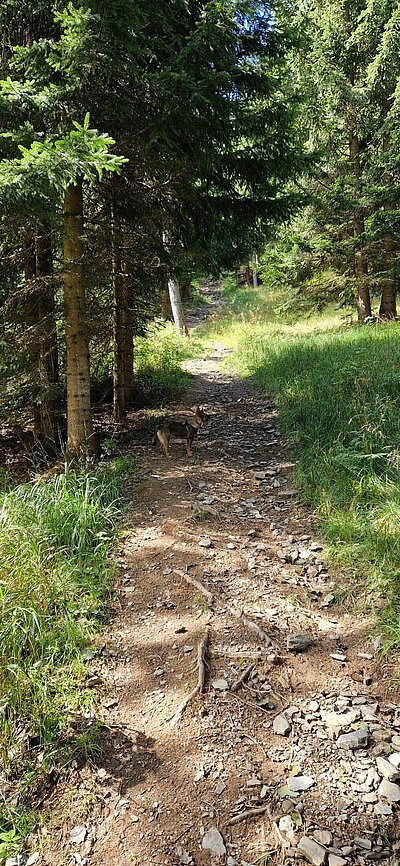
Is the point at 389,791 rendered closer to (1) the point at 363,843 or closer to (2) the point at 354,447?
(1) the point at 363,843

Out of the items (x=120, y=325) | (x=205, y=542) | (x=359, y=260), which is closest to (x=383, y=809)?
(x=205, y=542)

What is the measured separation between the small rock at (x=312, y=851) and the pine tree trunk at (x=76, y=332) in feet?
16.4

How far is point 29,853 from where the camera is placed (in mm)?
2418

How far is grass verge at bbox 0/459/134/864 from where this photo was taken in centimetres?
276

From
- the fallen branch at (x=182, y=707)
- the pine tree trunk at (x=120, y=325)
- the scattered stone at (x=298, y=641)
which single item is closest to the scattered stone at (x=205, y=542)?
the scattered stone at (x=298, y=641)

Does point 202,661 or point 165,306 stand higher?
point 165,306

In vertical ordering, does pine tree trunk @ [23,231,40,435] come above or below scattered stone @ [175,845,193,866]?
above

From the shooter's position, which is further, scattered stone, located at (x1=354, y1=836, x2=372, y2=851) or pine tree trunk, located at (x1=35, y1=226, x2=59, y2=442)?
pine tree trunk, located at (x1=35, y1=226, x2=59, y2=442)

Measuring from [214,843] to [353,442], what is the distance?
4.04 m

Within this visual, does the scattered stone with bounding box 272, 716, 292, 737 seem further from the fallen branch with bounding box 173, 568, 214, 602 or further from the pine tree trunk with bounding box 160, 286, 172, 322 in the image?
the pine tree trunk with bounding box 160, 286, 172, 322

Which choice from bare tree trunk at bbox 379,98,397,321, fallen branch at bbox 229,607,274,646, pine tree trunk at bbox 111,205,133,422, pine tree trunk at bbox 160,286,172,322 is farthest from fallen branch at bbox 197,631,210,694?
pine tree trunk at bbox 160,286,172,322

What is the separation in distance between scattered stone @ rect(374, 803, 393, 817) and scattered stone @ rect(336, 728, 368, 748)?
0.32 metres

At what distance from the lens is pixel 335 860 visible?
2154 mm

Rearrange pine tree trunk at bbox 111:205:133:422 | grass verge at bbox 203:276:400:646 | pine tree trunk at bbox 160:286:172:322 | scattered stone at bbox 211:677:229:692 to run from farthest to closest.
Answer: pine tree trunk at bbox 160:286:172:322
pine tree trunk at bbox 111:205:133:422
grass verge at bbox 203:276:400:646
scattered stone at bbox 211:677:229:692
